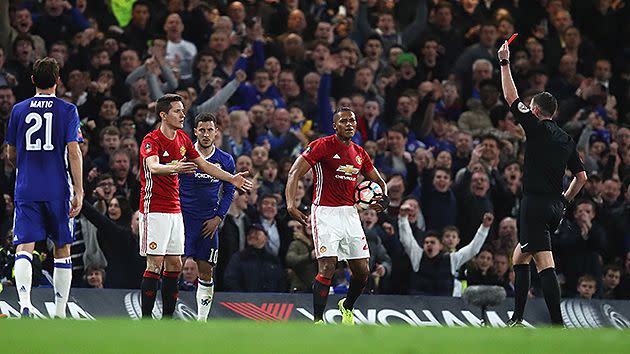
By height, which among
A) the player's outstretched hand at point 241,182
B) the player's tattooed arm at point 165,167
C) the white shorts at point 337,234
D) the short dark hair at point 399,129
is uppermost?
the short dark hair at point 399,129

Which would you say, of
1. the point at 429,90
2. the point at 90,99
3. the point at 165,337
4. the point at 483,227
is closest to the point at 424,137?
the point at 429,90

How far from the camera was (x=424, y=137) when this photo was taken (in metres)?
19.8

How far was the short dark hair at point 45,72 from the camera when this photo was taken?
11.2 meters

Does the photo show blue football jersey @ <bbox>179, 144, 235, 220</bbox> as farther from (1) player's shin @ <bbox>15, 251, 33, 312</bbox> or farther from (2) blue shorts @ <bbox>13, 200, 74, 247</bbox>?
(1) player's shin @ <bbox>15, 251, 33, 312</bbox>

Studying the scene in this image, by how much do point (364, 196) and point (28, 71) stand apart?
19.8 ft

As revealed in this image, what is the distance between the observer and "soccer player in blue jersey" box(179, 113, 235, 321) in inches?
550

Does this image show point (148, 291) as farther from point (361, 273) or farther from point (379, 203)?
point (379, 203)

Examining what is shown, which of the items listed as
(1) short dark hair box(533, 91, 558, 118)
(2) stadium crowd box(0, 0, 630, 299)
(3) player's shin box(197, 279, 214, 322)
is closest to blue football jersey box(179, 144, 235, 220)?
(3) player's shin box(197, 279, 214, 322)

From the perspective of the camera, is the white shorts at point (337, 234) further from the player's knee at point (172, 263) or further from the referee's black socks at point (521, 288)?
the referee's black socks at point (521, 288)

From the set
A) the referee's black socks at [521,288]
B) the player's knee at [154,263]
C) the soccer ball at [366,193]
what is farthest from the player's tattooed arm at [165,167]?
the referee's black socks at [521,288]

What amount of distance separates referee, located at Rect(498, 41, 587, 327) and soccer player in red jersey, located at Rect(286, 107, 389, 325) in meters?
1.87

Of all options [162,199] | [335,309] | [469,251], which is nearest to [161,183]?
[162,199]

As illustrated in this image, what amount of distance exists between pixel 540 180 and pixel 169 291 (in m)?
4.12

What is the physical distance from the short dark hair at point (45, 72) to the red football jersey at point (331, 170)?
10.9ft
